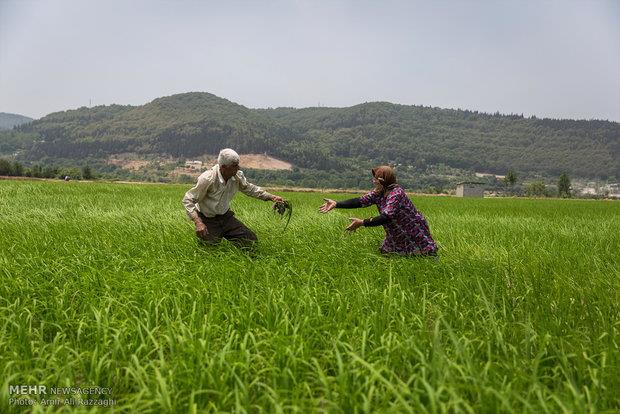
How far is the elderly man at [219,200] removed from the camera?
5008 mm

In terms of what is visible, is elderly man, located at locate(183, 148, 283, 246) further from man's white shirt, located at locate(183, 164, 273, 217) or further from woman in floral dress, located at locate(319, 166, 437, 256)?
woman in floral dress, located at locate(319, 166, 437, 256)

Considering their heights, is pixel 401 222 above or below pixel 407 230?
above

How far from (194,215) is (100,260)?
1151 millimetres

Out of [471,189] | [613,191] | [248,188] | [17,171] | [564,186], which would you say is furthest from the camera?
[613,191]

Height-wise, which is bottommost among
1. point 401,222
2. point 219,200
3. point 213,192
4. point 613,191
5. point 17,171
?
point 613,191

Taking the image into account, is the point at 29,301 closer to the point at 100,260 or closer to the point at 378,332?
the point at 100,260

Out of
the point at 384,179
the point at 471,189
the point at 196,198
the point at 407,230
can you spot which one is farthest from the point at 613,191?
the point at 196,198

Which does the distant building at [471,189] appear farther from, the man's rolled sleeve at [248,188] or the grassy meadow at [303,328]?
the man's rolled sleeve at [248,188]

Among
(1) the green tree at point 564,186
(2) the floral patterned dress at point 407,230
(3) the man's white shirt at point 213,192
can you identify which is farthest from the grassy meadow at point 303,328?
(1) the green tree at point 564,186

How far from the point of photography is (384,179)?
514 centimetres

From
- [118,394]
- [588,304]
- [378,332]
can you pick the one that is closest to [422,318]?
[378,332]

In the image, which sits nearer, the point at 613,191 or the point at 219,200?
the point at 219,200

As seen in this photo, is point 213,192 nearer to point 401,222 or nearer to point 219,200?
point 219,200

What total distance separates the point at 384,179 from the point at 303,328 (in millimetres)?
2941
